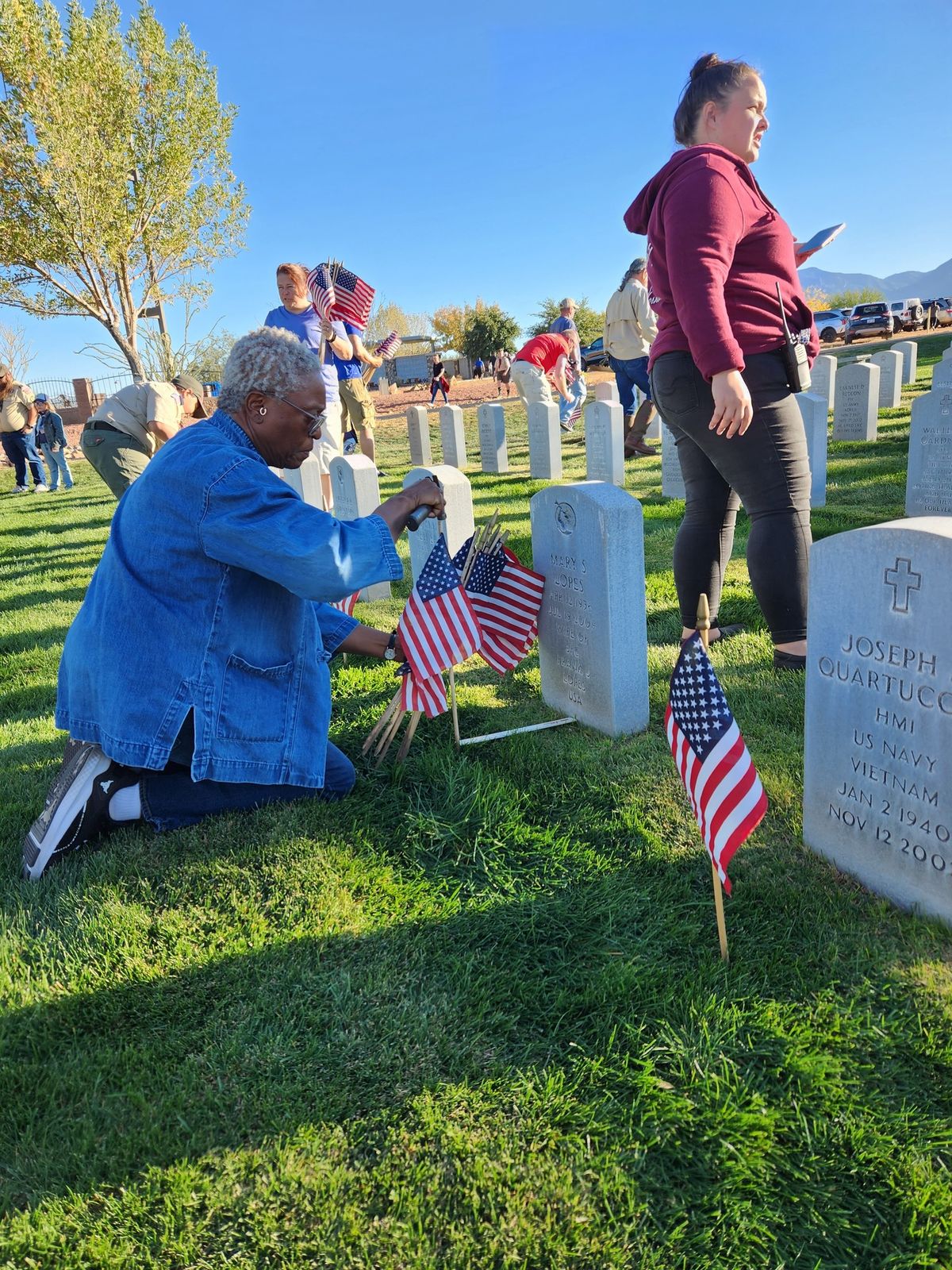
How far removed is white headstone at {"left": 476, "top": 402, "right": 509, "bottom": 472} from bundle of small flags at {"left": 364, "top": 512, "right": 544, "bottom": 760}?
8428 mm

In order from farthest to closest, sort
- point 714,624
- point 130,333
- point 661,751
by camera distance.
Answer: point 130,333 < point 714,624 < point 661,751

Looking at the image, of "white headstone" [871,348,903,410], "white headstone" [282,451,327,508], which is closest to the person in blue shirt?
"white headstone" [282,451,327,508]

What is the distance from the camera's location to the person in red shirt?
11.3 m

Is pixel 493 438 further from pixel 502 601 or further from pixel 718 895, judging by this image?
pixel 718 895

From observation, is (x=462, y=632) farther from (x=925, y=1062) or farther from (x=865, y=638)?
(x=925, y=1062)

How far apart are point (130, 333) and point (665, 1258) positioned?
2811 cm

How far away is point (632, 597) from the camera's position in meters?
3.42

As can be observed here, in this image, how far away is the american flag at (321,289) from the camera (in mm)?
7070

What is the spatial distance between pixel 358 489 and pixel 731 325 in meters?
3.25

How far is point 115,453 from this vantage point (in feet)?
22.4

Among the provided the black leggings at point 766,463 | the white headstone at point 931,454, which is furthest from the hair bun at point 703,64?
the white headstone at point 931,454

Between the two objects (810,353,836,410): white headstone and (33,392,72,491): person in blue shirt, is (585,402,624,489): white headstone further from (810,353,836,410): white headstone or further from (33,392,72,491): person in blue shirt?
(33,392,72,491): person in blue shirt

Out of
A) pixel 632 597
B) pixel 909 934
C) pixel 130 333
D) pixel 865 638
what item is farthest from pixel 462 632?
pixel 130 333

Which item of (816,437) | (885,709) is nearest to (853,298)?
(816,437)
